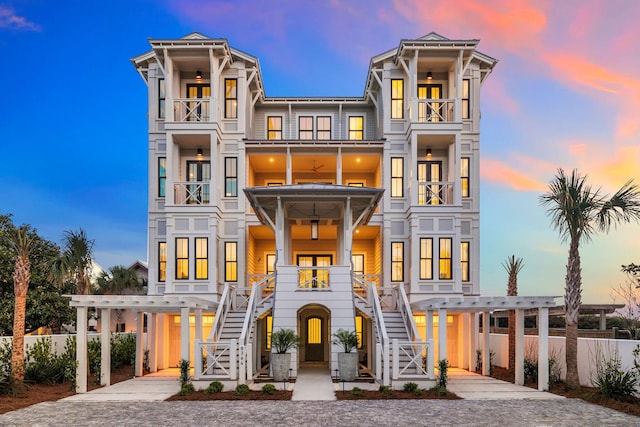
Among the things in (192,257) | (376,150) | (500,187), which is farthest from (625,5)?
(192,257)

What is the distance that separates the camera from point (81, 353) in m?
16.4

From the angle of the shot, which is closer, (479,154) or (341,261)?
(341,261)

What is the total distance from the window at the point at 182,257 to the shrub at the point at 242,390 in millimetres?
8690

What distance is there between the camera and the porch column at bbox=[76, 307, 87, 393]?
53.1 feet

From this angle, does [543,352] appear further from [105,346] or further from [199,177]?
[199,177]

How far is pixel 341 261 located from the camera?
73.2ft

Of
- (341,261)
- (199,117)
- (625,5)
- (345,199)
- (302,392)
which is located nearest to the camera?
(302,392)

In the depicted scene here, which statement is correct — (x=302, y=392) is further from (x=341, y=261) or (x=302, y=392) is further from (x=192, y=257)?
(x=192, y=257)

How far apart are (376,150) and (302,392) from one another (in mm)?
12973

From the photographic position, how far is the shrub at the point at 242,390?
1502cm

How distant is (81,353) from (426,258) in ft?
46.1

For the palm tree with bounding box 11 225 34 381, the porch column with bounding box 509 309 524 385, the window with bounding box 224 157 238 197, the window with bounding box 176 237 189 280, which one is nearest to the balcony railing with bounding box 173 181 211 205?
the window with bounding box 224 157 238 197

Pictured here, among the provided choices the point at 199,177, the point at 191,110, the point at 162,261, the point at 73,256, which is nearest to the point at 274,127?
the point at 199,177

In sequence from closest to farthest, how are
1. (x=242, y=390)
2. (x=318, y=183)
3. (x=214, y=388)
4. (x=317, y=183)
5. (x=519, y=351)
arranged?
1. (x=242, y=390)
2. (x=214, y=388)
3. (x=519, y=351)
4. (x=317, y=183)
5. (x=318, y=183)
